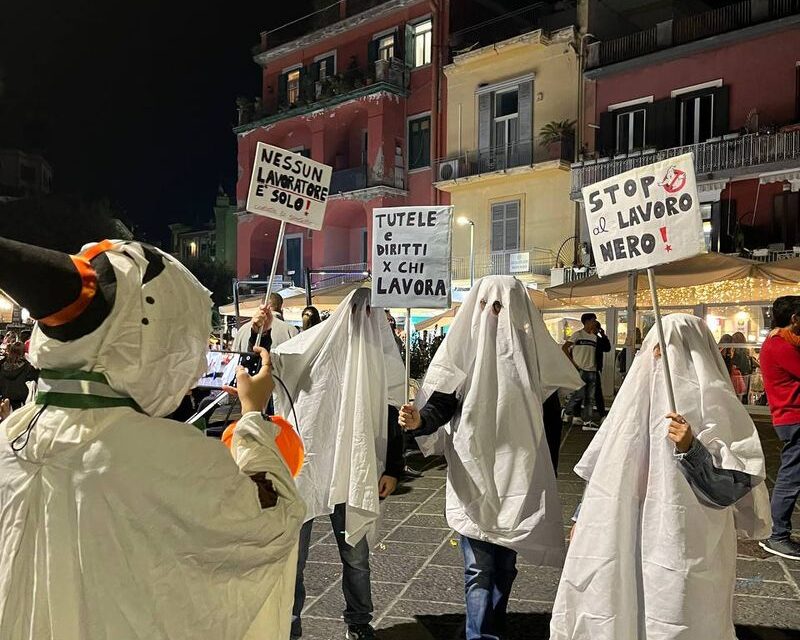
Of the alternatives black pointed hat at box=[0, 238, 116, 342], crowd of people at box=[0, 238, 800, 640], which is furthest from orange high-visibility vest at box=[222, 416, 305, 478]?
black pointed hat at box=[0, 238, 116, 342]

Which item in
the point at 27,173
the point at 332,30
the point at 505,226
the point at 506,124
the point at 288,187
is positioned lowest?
the point at 288,187

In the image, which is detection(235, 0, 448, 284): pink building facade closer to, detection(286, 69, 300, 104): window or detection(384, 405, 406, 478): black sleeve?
detection(286, 69, 300, 104): window

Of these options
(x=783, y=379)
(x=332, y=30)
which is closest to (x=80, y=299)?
(x=783, y=379)

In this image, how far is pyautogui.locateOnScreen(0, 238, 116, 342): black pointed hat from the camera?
133cm

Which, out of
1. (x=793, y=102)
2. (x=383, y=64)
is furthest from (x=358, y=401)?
(x=383, y=64)

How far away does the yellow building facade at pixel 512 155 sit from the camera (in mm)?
19188

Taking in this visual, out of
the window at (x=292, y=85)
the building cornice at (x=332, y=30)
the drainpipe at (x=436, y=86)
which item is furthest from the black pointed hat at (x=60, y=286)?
the window at (x=292, y=85)

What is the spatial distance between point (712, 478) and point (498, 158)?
1877 cm

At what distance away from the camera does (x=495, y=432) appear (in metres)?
3.33

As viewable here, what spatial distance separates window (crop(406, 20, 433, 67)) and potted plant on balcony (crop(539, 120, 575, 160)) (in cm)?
532

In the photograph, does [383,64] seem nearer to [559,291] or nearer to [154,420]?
[559,291]

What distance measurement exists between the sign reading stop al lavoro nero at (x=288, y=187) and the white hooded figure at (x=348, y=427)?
51.1 inches

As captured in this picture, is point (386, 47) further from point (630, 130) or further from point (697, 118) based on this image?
point (697, 118)

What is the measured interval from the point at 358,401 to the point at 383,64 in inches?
805
